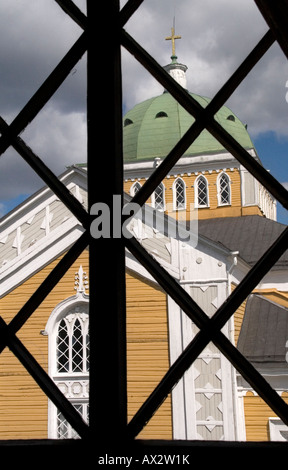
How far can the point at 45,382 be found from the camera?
1457 mm

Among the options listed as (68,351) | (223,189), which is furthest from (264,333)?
(223,189)

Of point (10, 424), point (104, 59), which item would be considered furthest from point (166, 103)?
point (104, 59)

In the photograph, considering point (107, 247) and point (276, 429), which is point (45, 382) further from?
point (276, 429)

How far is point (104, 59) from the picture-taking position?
151 cm

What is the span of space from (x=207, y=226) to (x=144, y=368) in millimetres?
7784

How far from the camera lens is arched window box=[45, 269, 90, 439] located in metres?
9.39

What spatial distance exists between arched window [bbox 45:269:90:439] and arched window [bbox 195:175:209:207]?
8.52m

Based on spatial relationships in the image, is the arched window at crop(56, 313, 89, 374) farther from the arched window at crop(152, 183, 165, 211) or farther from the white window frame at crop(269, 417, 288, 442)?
the arched window at crop(152, 183, 165, 211)

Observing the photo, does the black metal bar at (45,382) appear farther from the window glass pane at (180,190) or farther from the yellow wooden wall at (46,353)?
the window glass pane at (180,190)

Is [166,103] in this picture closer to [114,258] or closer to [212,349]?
[212,349]

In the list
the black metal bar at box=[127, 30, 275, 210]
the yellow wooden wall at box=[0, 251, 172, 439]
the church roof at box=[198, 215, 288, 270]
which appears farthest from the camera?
the church roof at box=[198, 215, 288, 270]

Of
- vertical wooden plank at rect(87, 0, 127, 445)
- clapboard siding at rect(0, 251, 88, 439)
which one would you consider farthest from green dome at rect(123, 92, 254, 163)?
vertical wooden plank at rect(87, 0, 127, 445)

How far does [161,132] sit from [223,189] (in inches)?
108
